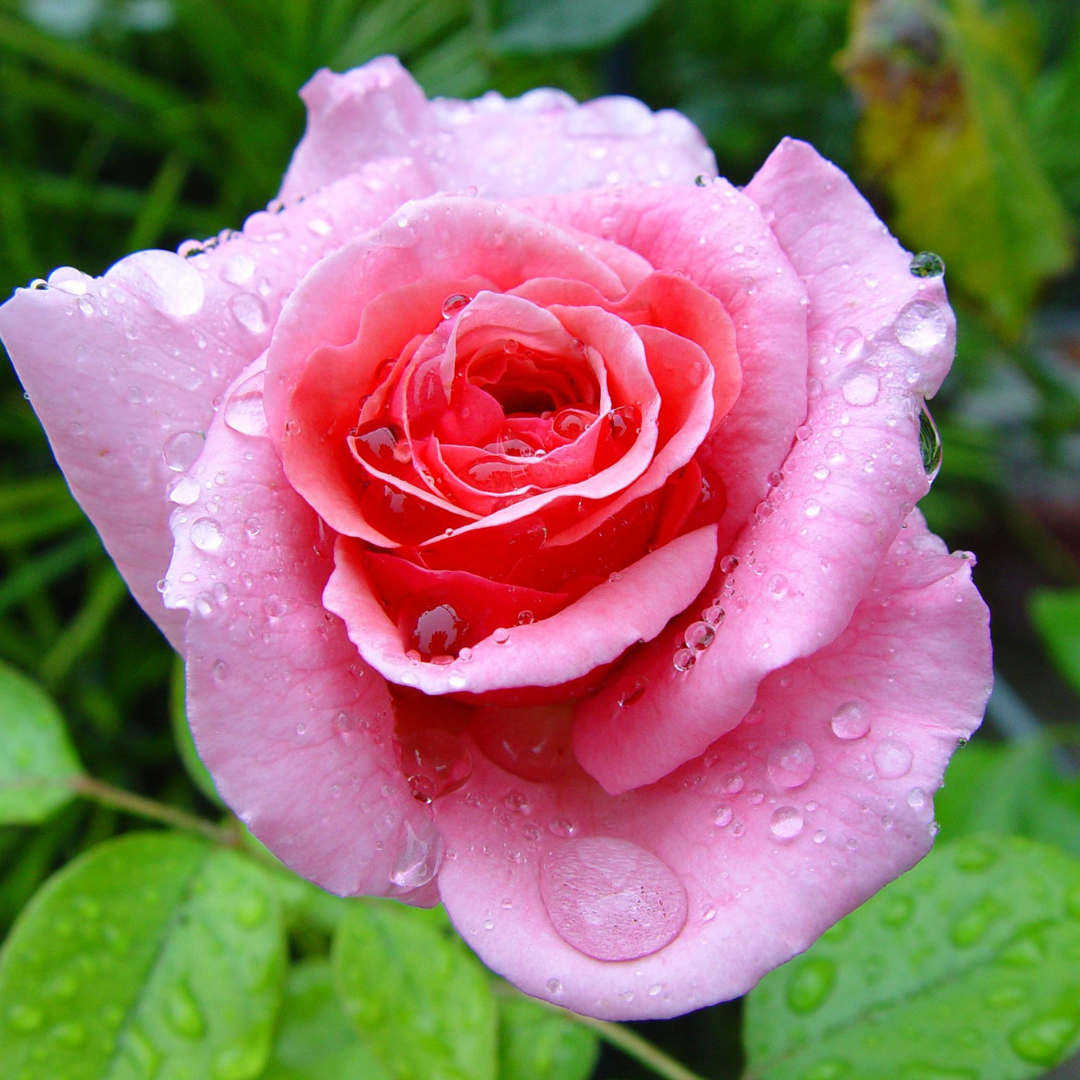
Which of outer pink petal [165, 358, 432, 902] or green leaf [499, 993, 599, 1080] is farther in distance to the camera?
green leaf [499, 993, 599, 1080]

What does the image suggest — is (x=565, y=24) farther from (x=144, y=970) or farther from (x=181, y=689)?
(x=144, y=970)

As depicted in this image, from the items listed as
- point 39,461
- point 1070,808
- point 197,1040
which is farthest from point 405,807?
point 39,461

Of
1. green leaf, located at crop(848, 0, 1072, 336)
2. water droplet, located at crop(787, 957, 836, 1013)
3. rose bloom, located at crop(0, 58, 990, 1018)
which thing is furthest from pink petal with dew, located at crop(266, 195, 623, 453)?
green leaf, located at crop(848, 0, 1072, 336)

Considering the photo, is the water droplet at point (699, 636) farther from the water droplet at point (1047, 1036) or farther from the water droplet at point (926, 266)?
the water droplet at point (1047, 1036)

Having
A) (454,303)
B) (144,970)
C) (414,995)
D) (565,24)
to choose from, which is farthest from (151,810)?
(565,24)

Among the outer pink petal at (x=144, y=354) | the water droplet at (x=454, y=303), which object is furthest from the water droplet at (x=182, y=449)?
the water droplet at (x=454, y=303)

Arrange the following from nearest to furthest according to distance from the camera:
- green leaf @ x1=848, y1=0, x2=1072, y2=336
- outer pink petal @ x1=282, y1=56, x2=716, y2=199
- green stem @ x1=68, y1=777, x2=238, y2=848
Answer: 1. outer pink petal @ x1=282, y1=56, x2=716, y2=199
2. green stem @ x1=68, y1=777, x2=238, y2=848
3. green leaf @ x1=848, y1=0, x2=1072, y2=336

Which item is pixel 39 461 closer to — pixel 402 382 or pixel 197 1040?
pixel 197 1040

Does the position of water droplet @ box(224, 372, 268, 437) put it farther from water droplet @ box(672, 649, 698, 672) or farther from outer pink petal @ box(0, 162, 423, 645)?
water droplet @ box(672, 649, 698, 672)
